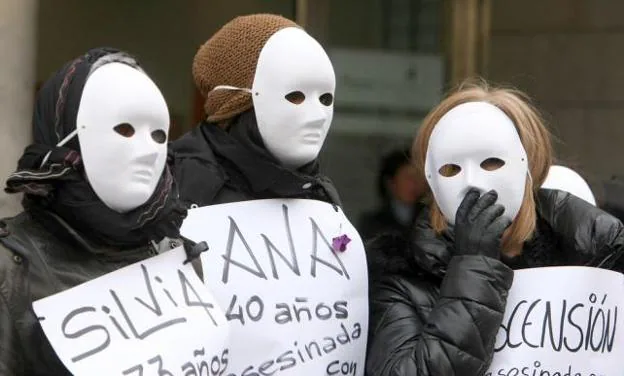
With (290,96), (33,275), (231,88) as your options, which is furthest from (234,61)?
(33,275)

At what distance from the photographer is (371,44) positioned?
7.42 m

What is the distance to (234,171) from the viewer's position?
116 inches

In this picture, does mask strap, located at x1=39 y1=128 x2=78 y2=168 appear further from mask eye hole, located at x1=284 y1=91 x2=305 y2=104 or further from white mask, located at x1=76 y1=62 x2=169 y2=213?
mask eye hole, located at x1=284 y1=91 x2=305 y2=104

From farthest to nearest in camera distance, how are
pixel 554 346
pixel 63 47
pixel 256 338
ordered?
pixel 63 47 < pixel 554 346 < pixel 256 338

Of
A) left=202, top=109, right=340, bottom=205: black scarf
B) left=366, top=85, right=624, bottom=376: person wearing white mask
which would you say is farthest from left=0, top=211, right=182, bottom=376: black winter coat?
left=366, top=85, right=624, bottom=376: person wearing white mask

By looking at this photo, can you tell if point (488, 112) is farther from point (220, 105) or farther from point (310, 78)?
point (220, 105)

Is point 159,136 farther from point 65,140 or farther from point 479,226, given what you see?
point 479,226

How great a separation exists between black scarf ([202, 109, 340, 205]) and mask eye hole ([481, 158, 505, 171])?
422 mm

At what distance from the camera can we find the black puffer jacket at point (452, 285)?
9.23ft

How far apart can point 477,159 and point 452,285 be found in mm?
343

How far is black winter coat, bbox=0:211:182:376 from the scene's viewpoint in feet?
7.38

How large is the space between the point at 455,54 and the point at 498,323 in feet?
15.4

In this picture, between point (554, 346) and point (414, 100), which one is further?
point (414, 100)

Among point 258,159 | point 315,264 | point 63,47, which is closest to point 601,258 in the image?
point 315,264
